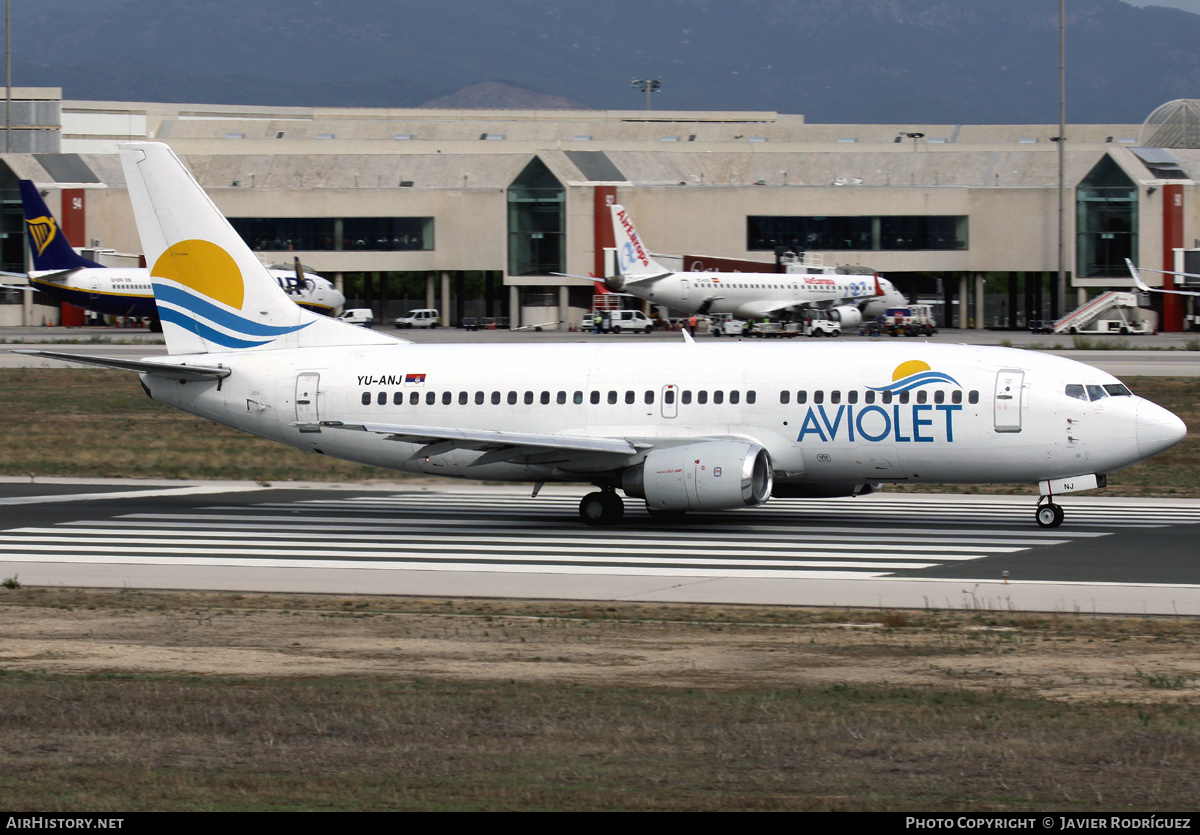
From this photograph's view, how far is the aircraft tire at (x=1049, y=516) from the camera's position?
28609 millimetres

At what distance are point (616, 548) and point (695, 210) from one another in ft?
292

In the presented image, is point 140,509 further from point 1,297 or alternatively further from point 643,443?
point 1,297

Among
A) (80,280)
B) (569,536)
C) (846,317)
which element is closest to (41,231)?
(80,280)

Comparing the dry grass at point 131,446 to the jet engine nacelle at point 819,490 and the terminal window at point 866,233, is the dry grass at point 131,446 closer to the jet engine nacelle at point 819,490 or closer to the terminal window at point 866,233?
the jet engine nacelle at point 819,490

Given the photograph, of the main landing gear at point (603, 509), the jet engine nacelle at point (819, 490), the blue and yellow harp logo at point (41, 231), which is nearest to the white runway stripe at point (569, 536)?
the main landing gear at point (603, 509)

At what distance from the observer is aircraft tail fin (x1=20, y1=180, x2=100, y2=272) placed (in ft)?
315

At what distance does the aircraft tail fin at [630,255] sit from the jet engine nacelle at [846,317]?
1141 cm

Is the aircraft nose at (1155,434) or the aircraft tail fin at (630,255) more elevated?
the aircraft tail fin at (630,255)

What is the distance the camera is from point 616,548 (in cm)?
2672

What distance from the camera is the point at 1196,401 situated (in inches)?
1973

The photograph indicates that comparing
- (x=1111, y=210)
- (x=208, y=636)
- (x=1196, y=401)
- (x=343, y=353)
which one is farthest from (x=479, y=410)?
(x=1111, y=210)

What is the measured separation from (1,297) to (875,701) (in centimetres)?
11179

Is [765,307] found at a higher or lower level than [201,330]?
higher

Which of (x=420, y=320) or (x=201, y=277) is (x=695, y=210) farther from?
(x=201, y=277)
